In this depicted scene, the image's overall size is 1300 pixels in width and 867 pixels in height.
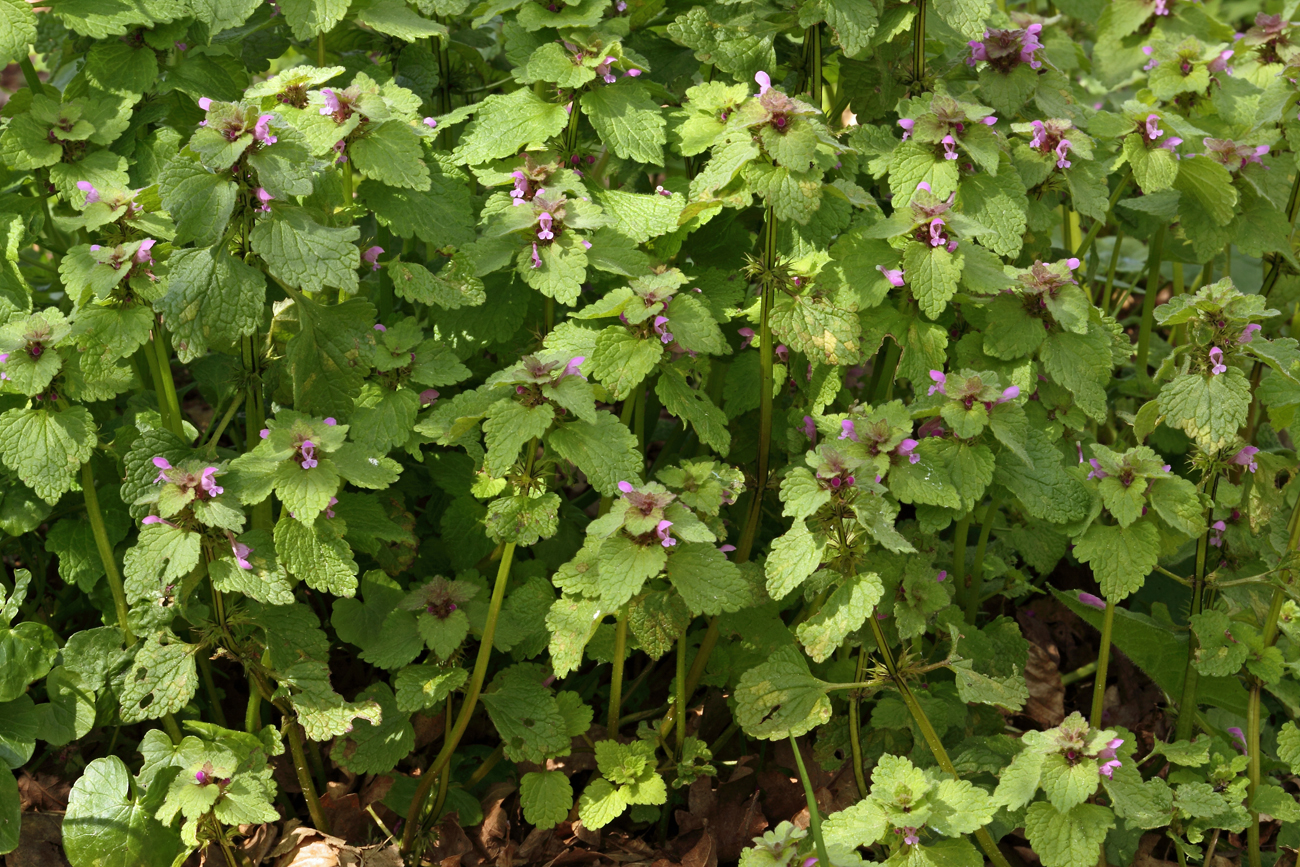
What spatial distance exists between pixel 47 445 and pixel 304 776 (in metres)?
0.90

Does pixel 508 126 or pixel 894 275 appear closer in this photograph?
pixel 894 275

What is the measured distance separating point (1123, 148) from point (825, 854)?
1.87 meters

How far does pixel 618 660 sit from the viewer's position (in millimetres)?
2527

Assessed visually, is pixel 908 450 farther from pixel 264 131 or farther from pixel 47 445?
pixel 47 445

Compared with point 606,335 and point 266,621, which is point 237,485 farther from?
point 606,335

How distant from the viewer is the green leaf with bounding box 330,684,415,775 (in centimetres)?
253

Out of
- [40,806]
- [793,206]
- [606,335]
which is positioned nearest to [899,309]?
[793,206]

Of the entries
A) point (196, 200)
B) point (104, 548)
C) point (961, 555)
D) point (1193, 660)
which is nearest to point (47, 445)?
point (104, 548)

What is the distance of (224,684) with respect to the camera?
3041 mm

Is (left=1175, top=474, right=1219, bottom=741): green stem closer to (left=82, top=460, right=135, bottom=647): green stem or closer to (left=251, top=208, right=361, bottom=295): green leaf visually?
(left=251, top=208, right=361, bottom=295): green leaf

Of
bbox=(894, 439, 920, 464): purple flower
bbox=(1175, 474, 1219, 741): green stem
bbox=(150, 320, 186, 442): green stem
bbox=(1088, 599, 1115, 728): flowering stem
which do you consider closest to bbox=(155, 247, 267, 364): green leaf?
bbox=(150, 320, 186, 442): green stem

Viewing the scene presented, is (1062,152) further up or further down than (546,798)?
further up

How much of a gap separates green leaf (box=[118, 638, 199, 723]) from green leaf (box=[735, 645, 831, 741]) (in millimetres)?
1137

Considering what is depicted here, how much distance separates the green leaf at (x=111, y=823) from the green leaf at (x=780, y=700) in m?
1.28
